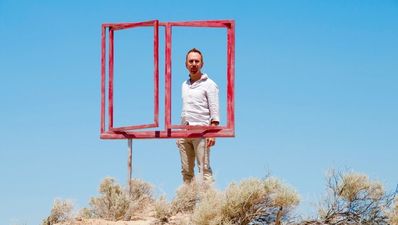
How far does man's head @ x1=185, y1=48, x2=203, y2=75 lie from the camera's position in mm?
12961

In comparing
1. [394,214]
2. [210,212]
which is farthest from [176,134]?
[394,214]

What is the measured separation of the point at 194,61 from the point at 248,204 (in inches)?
104

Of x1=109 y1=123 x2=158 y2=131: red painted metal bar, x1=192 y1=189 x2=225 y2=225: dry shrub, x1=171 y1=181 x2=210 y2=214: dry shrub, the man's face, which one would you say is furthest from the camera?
the man's face

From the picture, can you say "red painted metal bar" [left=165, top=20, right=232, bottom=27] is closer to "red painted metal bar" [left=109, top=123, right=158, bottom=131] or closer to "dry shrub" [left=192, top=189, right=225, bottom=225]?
"red painted metal bar" [left=109, top=123, right=158, bottom=131]

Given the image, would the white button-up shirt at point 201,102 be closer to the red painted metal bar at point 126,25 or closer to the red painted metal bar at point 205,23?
the red painted metal bar at point 205,23

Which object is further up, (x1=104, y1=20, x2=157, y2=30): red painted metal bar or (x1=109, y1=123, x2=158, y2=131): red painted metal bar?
(x1=104, y1=20, x2=157, y2=30): red painted metal bar

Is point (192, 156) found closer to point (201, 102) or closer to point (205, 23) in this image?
point (201, 102)

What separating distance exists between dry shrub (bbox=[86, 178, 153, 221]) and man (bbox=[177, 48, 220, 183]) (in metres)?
1.05

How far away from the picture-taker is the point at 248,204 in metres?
11.2

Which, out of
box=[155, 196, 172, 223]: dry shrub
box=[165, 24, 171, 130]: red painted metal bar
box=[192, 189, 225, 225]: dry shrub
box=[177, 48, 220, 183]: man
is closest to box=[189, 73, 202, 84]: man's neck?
box=[177, 48, 220, 183]: man

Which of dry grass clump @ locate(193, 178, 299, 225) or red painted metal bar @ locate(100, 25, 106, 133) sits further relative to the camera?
red painted metal bar @ locate(100, 25, 106, 133)

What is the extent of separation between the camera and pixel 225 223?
422 inches

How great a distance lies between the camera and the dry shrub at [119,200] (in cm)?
1288

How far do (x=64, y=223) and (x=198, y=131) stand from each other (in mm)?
2254
